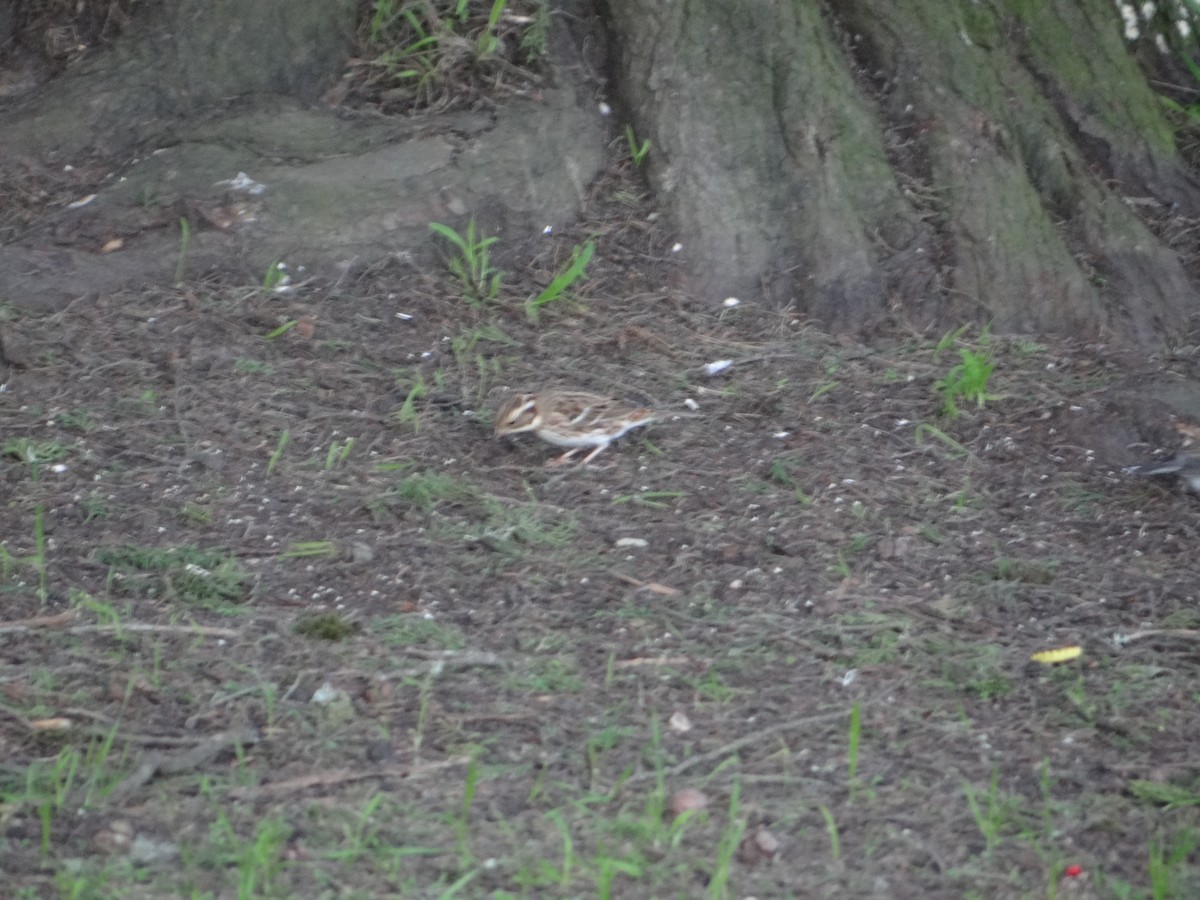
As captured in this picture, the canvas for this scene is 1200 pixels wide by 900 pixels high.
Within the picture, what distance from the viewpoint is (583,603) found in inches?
183

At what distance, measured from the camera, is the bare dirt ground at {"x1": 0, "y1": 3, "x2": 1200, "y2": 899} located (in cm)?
354

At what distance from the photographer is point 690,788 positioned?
12.3 ft

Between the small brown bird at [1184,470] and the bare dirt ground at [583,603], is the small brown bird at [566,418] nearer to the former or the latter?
the bare dirt ground at [583,603]

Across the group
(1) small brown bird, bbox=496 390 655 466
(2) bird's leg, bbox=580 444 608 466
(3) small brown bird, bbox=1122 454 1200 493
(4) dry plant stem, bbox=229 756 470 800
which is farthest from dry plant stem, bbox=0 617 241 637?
(3) small brown bird, bbox=1122 454 1200 493

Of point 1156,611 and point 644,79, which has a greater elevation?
point 644,79

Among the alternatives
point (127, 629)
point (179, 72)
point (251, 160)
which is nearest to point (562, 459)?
point (127, 629)

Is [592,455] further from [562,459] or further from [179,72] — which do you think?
[179,72]

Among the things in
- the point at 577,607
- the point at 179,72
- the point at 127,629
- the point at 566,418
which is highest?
the point at 179,72

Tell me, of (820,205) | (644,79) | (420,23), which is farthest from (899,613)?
(420,23)

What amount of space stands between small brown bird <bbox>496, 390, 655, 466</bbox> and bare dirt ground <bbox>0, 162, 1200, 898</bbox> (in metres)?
0.16

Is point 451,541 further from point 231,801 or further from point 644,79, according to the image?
point 644,79

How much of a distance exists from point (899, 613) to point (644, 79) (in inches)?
130

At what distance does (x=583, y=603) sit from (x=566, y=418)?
104 centimetres

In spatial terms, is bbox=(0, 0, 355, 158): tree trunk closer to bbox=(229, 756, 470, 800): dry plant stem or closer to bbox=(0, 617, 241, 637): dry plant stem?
bbox=(0, 617, 241, 637): dry plant stem
